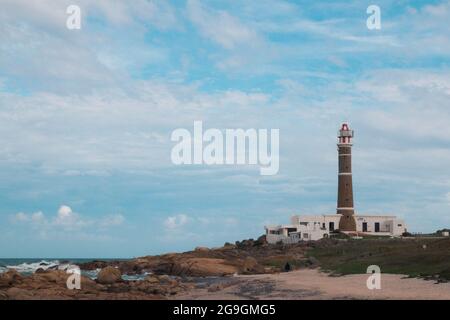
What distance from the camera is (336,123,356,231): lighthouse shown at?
86.8 m

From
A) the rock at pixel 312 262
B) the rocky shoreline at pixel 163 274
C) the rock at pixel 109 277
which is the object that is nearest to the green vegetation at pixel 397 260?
the rock at pixel 312 262

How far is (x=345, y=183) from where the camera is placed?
284 ft

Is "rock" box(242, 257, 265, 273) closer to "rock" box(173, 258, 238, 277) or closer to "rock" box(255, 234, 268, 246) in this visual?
"rock" box(173, 258, 238, 277)

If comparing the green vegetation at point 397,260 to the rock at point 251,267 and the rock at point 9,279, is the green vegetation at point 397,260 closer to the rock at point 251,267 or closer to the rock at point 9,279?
the rock at point 251,267

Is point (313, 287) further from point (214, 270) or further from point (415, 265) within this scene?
point (214, 270)

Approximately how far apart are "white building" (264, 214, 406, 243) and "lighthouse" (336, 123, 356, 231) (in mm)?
1420

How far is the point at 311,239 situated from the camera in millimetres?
85250

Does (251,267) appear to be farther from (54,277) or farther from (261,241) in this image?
(261,241)

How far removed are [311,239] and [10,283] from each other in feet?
166

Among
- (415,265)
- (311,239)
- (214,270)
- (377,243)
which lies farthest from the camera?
(311,239)

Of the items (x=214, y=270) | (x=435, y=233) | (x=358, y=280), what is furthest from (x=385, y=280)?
(x=435, y=233)

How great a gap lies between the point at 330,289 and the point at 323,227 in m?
56.5

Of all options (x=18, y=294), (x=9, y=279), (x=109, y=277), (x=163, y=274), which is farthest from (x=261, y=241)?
(x=18, y=294)

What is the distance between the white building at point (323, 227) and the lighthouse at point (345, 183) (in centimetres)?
142
